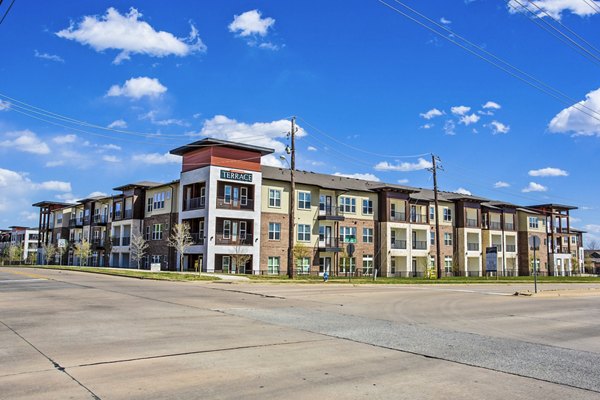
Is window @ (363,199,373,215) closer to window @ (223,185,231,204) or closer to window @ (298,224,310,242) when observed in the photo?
window @ (298,224,310,242)

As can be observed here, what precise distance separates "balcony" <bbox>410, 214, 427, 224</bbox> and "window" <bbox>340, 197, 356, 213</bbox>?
918cm

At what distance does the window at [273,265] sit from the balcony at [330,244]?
5.91 meters

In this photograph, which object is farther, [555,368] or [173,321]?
[173,321]

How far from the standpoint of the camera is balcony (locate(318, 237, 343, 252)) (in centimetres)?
5472

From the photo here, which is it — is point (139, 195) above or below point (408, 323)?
above

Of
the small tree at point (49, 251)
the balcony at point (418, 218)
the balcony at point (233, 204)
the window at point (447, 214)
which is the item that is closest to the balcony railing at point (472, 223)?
the window at point (447, 214)

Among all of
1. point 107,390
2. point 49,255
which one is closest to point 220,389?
point 107,390

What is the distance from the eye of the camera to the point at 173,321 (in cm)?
1265

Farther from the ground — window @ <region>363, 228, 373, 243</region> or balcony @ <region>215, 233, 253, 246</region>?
window @ <region>363, 228, 373, 243</region>

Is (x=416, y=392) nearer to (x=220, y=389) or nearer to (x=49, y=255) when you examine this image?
(x=220, y=389)

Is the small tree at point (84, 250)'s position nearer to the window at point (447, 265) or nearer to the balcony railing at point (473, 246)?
the window at point (447, 265)

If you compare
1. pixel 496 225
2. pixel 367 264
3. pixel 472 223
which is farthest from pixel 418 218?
pixel 496 225

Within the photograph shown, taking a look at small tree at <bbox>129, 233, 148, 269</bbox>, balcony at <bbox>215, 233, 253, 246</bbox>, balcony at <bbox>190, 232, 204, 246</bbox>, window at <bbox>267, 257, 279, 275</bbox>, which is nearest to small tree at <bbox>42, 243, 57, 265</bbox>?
small tree at <bbox>129, 233, 148, 269</bbox>

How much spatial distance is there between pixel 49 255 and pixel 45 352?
80189mm
